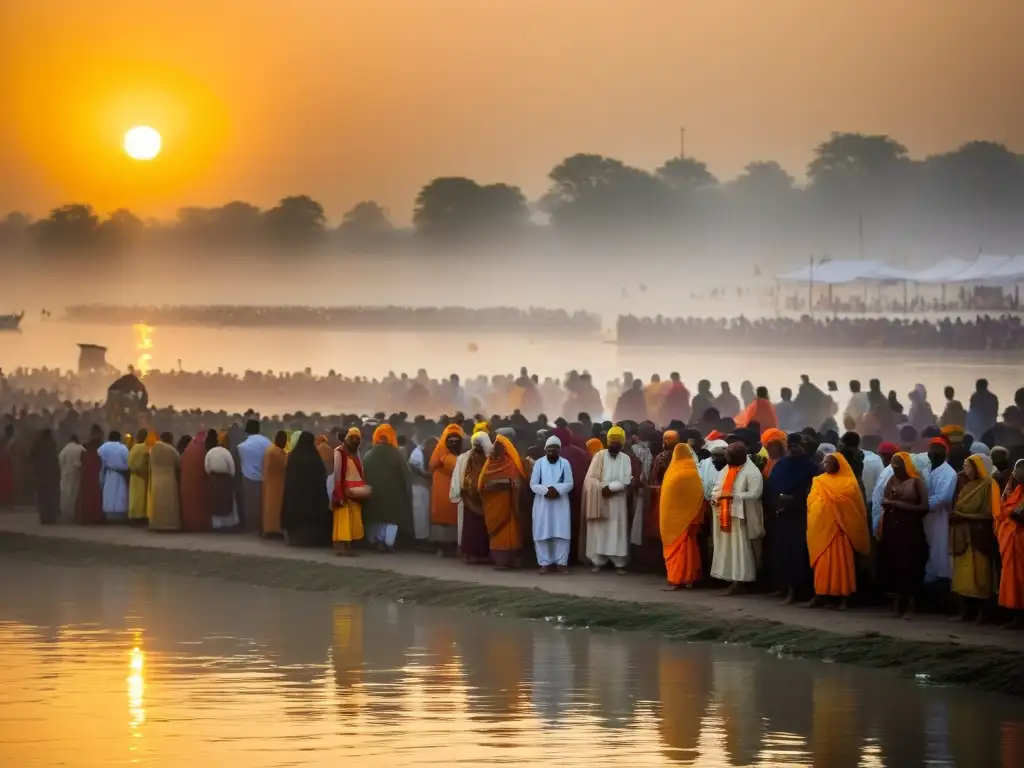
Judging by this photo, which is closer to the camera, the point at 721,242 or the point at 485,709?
the point at 485,709

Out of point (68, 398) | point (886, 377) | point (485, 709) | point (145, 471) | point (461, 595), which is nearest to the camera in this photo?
point (485, 709)

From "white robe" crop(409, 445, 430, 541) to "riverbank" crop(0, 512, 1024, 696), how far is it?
28 centimetres

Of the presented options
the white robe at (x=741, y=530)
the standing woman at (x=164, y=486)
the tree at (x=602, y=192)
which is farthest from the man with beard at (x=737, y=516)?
the tree at (x=602, y=192)

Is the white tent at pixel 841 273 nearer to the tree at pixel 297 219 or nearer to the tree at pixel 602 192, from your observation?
the tree at pixel 602 192

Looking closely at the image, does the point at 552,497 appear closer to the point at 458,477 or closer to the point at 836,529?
the point at 458,477

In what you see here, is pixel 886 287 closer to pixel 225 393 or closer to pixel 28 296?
pixel 225 393

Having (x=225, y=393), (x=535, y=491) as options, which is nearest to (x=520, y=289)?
(x=225, y=393)

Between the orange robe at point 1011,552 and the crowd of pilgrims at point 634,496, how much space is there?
0.01 meters

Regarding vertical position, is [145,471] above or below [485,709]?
above

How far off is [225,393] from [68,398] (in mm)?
2321

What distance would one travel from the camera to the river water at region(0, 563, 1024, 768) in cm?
729

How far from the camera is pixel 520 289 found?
26359mm

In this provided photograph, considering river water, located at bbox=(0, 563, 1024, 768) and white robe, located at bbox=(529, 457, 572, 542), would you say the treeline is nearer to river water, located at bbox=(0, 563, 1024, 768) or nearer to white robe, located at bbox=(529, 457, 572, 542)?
white robe, located at bbox=(529, 457, 572, 542)

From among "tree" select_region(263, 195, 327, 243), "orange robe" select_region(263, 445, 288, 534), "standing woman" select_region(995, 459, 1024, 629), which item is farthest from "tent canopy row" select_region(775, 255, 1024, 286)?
"standing woman" select_region(995, 459, 1024, 629)
